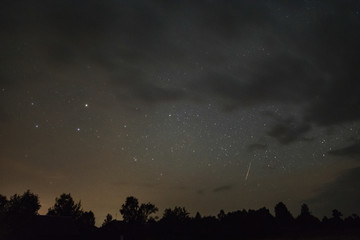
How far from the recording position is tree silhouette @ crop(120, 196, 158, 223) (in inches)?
4107

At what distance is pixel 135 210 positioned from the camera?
350 ft

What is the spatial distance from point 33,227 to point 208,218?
30.2m

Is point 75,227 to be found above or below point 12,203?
below

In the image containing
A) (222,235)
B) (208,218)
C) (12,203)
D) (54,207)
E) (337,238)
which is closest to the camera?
(337,238)

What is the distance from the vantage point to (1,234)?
111 feet

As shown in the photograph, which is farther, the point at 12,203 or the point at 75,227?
the point at 75,227

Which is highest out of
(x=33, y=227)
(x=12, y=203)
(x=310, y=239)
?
(x=12, y=203)

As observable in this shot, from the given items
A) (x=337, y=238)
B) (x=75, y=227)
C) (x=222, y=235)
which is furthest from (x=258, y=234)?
(x=75, y=227)

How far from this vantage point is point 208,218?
5741cm

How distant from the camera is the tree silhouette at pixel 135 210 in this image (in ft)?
342

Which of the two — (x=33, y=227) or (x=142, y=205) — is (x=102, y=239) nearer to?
(x=33, y=227)

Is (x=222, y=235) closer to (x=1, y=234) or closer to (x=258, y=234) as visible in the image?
(x=258, y=234)


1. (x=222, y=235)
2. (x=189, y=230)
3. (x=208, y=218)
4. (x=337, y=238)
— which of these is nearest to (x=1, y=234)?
(x=189, y=230)

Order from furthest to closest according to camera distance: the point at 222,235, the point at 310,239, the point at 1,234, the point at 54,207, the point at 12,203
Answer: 1. the point at 54,207
2. the point at 222,235
3. the point at 12,203
4. the point at 310,239
5. the point at 1,234
